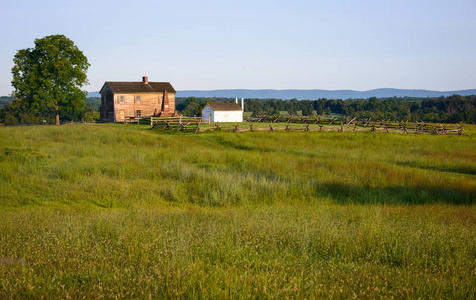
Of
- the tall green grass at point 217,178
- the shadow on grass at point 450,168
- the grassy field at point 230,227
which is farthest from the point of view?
the shadow on grass at point 450,168

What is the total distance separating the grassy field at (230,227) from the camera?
469 cm

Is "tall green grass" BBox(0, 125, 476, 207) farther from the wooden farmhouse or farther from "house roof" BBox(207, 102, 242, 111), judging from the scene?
"house roof" BBox(207, 102, 242, 111)

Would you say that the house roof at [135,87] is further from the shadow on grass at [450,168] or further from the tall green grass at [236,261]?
the tall green grass at [236,261]

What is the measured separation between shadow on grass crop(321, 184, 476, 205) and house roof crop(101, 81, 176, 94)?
50.6m

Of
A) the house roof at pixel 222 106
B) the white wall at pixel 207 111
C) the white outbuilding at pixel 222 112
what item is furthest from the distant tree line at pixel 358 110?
the house roof at pixel 222 106

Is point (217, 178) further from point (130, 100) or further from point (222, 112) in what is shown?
point (130, 100)

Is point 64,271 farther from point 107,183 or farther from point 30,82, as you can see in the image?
point 30,82

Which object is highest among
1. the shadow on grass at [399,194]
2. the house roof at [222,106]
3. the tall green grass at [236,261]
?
the house roof at [222,106]

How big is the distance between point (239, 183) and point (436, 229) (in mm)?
7934

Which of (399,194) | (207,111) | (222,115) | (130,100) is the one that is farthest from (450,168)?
(130,100)

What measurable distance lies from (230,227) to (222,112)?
56143 mm

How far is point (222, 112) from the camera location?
206 feet

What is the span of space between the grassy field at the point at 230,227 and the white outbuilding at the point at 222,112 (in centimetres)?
3982

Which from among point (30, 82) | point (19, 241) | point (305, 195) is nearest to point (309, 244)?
point (19, 241)
